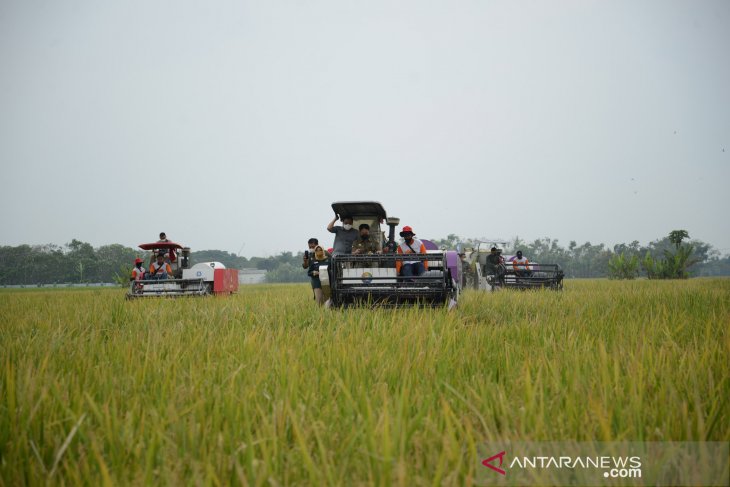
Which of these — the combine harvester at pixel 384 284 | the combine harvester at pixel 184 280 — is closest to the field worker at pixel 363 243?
the combine harvester at pixel 384 284

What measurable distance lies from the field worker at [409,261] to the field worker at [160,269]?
7998mm

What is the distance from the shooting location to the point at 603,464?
69.4 inches

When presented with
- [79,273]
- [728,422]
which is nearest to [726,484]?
[728,422]

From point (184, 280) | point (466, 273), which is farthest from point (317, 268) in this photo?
point (466, 273)

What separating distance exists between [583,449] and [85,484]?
1.87 meters

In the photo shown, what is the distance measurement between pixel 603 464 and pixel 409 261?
251 inches

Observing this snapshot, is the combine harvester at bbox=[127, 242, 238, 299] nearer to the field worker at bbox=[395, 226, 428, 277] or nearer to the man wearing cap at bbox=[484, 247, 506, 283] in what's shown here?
the field worker at bbox=[395, 226, 428, 277]

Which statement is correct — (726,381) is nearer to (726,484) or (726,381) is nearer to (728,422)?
(728,422)

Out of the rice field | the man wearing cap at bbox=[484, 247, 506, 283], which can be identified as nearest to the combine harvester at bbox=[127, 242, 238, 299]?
the man wearing cap at bbox=[484, 247, 506, 283]

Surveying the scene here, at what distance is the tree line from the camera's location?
3953 cm

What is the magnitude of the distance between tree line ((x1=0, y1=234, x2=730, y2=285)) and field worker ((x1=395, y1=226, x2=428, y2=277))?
1043 cm

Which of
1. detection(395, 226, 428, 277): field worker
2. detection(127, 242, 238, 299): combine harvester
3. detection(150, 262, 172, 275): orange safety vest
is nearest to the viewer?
detection(395, 226, 428, 277): field worker

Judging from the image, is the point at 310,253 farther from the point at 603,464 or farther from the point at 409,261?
the point at 603,464

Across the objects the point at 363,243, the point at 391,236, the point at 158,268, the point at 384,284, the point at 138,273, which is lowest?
the point at 384,284
